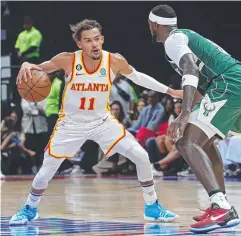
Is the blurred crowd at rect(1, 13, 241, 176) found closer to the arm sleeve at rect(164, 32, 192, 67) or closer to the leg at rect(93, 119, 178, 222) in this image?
the leg at rect(93, 119, 178, 222)

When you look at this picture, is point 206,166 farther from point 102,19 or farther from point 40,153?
point 102,19

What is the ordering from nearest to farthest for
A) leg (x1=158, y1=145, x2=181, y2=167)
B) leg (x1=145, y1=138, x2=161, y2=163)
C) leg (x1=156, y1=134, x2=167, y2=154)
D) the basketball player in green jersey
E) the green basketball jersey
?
the basketball player in green jersey, the green basketball jersey, leg (x1=158, y1=145, x2=181, y2=167), leg (x1=156, y1=134, x2=167, y2=154), leg (x1=145, y1=138, x2=161, y2=163)

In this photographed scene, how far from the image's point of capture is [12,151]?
1675 centimetres

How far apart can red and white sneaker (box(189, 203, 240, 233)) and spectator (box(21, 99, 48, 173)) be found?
10.1 m

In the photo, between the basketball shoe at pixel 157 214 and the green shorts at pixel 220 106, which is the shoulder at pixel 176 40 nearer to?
the green shorts at pixel 220 106

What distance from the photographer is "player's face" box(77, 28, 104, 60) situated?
26.4 ft

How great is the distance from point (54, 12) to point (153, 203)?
451 inches

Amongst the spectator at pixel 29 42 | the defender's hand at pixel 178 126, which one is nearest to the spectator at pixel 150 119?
the spectator at pixel 29 42

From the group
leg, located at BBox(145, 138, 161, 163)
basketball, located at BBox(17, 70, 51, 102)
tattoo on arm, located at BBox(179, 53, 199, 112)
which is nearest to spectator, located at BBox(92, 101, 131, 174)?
leg, located at BBox(145, 138, 161, 163)

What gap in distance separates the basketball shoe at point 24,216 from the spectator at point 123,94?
9029 mm

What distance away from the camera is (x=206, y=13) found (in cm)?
1841

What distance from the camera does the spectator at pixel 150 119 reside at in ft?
50.8

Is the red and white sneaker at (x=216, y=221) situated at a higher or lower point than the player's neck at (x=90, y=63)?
lower

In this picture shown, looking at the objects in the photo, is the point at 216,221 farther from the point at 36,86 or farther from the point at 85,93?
the point at 36,86
